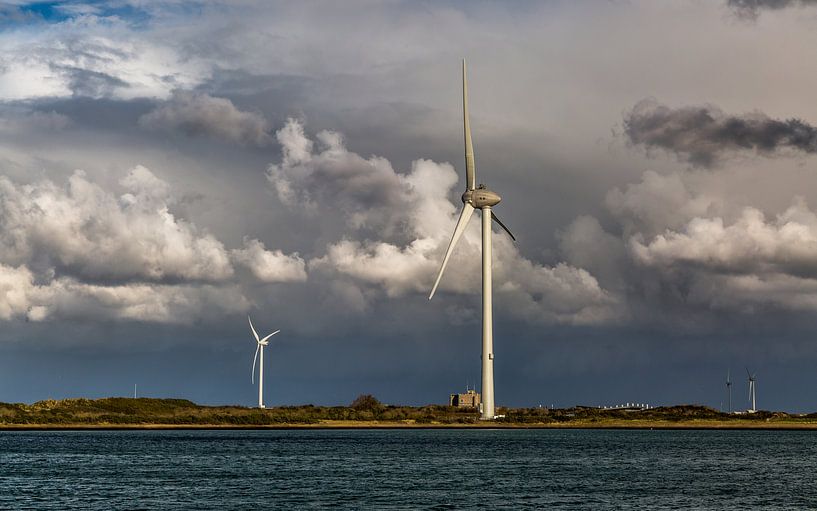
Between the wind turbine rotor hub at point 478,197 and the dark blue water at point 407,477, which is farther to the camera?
the wind turbine rotor hub at point 478,197

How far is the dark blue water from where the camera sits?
263 feet

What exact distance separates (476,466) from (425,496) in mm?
33708

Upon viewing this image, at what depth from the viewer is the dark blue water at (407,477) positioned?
80188mm

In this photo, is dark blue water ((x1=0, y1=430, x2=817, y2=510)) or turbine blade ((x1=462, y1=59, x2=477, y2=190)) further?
turbine blade ((x1=462, y1=59, x2=477, y2=190))

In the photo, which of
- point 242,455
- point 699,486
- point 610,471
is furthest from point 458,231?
point 699,486

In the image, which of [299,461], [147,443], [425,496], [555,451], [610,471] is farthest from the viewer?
[147,443]

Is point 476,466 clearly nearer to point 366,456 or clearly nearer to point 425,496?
point 366,456

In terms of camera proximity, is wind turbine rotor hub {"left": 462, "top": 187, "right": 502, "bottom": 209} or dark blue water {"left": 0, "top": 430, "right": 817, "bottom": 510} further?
wind turbine rotor hub {"left": 462, "top": 187, "right": 502, "bottom": 209}

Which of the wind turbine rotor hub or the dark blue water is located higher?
the wind turbine rotor hub

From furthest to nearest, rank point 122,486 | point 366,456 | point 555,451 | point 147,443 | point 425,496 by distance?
point 147,443 < point 555,451 < point 366,456 < point 122,486 < point 425,496

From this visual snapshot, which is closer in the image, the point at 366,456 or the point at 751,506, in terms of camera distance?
the point at 751,506

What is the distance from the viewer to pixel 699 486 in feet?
308

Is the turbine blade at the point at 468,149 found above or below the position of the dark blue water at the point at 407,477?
above

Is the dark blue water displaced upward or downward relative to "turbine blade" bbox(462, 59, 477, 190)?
downward
